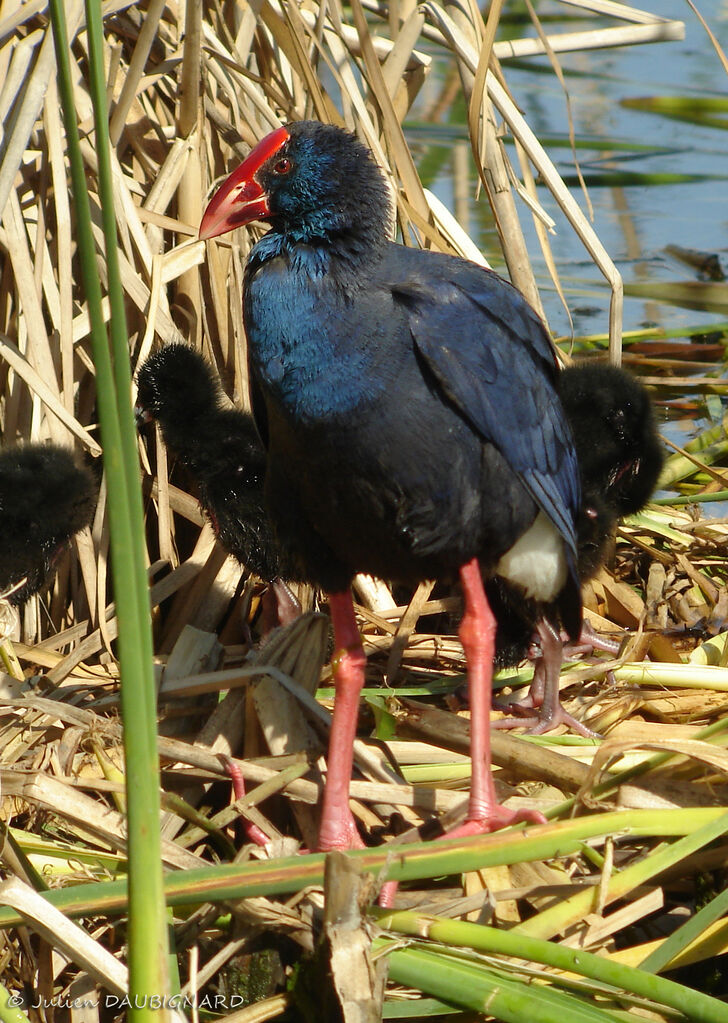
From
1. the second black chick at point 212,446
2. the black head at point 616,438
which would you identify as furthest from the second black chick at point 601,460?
the second black chick at point 212,446

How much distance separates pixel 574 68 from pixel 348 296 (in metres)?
6.02

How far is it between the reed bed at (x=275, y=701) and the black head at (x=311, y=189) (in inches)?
13.0

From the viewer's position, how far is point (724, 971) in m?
2.05

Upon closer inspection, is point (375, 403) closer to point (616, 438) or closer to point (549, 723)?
point (549, 723)

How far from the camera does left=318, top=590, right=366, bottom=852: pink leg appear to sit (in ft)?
7.42

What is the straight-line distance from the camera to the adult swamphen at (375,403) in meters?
2.14

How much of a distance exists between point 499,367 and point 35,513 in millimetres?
1116

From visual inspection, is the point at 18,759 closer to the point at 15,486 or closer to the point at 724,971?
the point at 15,486

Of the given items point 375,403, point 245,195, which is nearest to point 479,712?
point 375,403

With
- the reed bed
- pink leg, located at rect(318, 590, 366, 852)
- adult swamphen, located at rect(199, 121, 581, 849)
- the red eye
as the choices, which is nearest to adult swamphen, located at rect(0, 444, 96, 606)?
the reed bed

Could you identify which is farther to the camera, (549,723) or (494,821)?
(549,723)

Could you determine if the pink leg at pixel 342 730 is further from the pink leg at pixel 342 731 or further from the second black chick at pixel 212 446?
the second black chick at pixel 212 446

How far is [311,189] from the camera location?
2229 millimetres

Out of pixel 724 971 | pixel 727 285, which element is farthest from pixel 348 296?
pixel 727 285
